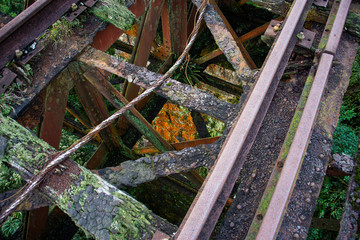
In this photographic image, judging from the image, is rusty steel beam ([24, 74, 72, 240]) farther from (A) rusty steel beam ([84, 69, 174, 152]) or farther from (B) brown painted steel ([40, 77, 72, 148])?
(A) rusty steel beam ([84, 69, 174, 152])

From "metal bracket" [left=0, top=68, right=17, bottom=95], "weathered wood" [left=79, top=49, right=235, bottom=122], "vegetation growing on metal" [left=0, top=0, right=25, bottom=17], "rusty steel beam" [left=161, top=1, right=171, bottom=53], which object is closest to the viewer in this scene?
"metal bracket" [left=0, top=68, right=17, bottom=95]

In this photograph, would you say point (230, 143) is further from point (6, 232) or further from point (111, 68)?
point (6, 232)

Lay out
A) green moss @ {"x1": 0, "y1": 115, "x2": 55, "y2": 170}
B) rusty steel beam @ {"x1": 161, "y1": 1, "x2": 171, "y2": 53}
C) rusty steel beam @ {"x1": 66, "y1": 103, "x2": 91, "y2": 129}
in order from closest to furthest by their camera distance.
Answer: green moss @ {"x1": 0, "y1": 115, "x2": 55, "y2": 170}
rusty steel beam @ {"x1": 161, "y1": 1, "x2": 171, "y2": 53}
rusty steel beam @ {"x1": 66, "y1": 103, "x2": 91, "y2": 129}

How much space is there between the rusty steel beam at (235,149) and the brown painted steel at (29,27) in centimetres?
184

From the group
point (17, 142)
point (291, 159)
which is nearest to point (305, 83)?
point (291, 159)

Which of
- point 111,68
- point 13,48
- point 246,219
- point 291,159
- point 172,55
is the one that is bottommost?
point 246,219

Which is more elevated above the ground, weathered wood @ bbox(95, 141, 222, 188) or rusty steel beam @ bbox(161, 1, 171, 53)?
rusty steel beam @ bbox(161, 1, 171, 53)

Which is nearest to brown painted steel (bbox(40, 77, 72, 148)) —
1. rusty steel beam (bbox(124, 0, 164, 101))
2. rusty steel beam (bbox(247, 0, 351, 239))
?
rusty steel beam (bbox(124, 0, 164, 101))

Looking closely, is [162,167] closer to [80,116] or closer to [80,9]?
[80,9]

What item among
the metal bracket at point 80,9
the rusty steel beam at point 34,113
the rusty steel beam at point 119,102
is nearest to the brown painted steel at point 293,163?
the rusty steel beam at point 119,102

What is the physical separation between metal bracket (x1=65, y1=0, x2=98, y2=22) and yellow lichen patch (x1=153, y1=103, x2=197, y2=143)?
190 inches

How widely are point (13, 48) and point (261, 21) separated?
16.7ft

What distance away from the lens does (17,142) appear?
175 cm

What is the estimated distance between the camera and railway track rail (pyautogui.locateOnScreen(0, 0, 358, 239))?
1.53 metres
